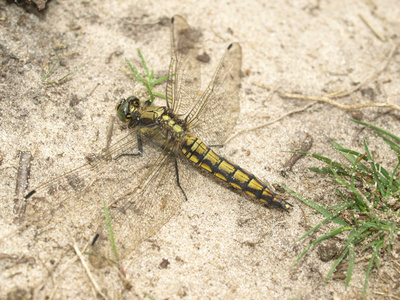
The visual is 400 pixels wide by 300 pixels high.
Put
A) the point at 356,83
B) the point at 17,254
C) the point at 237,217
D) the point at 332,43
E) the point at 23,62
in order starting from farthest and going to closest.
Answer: the point at 332,43, the point at 356,83, the point at 23,62, the point at 237,217, the point at 17,254

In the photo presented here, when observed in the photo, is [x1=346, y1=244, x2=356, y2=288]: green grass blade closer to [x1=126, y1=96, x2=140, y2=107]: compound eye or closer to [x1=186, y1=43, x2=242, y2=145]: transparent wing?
[x1=186, y1=43, x2=242, y2=145]: transparent wing

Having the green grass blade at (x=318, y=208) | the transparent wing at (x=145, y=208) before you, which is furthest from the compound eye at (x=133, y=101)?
the green grass blade at (x=318, y=208)

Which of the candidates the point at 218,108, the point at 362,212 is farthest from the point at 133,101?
the point at 362,212

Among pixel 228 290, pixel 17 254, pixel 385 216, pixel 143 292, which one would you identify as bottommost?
pixel 17 254

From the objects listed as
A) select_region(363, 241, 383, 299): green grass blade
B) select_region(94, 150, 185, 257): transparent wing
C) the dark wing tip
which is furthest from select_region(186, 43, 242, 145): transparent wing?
select_region(363, 241, 383, 299): green grass blade

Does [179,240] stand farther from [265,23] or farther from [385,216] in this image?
[265,23]

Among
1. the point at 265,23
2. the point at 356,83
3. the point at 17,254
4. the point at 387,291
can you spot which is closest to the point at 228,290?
the point at 387,291
